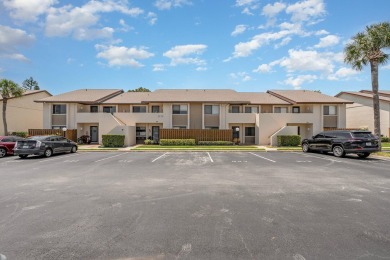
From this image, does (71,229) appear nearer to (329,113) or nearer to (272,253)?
(272,253)

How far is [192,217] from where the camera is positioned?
5164 mm

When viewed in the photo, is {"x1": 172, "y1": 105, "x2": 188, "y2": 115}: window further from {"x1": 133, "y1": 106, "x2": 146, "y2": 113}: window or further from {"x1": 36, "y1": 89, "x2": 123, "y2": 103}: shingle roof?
{"x1": 36, "y1": 89, "x2": 123, "y2": 103}: shingle roof

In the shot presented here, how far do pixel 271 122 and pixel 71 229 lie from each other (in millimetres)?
27293

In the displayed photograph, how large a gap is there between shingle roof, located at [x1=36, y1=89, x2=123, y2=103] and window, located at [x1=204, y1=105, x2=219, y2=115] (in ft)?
48.0

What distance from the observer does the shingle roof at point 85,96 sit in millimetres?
A: 30266

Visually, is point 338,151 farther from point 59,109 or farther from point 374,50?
point 59,109

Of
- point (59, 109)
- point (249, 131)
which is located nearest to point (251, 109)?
point (249, 131)

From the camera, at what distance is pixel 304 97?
32.9 m

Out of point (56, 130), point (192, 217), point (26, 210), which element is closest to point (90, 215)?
point (26, 210)

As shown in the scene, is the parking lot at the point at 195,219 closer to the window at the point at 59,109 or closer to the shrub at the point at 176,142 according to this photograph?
the shrub at the point at 176,142

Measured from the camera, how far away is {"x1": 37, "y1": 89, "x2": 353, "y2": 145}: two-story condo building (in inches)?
1158

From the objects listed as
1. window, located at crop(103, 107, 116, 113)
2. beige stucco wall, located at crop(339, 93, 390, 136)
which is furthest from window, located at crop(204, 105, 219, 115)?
beige stucco wall, located at crop(339, 93, 390, 136)

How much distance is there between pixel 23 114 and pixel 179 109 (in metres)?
25.1

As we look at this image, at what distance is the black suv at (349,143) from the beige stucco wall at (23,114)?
40148mm
